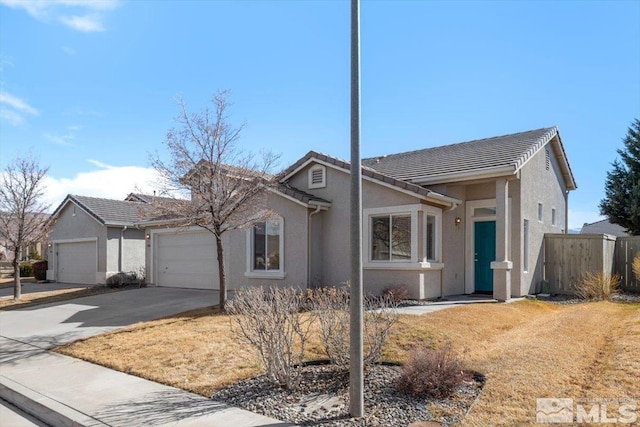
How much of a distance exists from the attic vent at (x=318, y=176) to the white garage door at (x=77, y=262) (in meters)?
14.3

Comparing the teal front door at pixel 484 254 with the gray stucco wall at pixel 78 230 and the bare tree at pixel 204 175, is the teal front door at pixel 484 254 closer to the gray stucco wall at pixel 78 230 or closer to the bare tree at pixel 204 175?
the bare tree at pixel 204 175

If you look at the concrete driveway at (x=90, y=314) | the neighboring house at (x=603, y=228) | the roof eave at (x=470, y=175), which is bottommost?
the concrete driveway at (x=90, y=314)

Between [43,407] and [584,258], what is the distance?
15.5 m

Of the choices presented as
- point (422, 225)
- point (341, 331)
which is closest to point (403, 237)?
point (422, 225)

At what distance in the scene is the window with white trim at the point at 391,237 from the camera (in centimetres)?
1298

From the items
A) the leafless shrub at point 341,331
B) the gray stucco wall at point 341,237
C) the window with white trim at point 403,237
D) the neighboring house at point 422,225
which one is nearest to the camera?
the leafless shrub at point 341,331

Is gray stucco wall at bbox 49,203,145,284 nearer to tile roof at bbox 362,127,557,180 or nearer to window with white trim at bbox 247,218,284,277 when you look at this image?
window with white trim at bbox 247,218,284,277

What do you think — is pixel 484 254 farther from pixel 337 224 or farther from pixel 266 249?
pixel 266 249

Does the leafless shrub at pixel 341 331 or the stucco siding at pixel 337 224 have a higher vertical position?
the stucco siding at pixel 337 224

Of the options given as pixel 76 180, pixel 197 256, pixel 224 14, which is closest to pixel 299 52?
pixel 224 14

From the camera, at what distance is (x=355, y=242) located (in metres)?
5.08

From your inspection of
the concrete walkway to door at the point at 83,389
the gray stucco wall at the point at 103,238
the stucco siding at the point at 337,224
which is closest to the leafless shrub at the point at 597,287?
the stucco siding at the point at 337,224

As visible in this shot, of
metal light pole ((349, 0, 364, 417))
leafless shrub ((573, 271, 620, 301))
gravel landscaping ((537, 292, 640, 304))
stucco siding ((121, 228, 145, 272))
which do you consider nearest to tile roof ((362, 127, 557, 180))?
leafless shrub ((573, 271, 620, 301))

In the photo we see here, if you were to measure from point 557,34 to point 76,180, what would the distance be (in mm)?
29269
